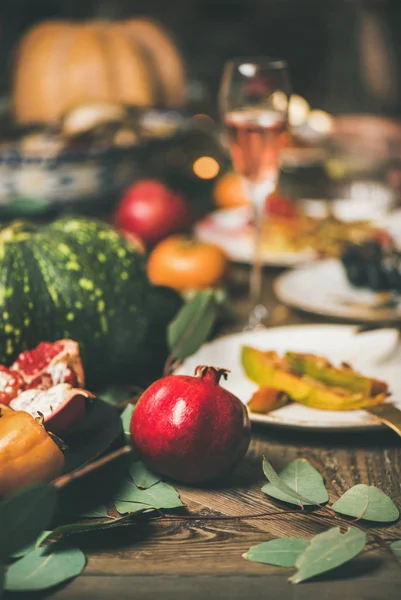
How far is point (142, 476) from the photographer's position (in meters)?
0.90

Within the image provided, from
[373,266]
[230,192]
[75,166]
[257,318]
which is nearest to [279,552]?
[257,318]

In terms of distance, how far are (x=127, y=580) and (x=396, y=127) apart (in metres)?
2.59

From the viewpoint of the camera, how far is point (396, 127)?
304 centimetres

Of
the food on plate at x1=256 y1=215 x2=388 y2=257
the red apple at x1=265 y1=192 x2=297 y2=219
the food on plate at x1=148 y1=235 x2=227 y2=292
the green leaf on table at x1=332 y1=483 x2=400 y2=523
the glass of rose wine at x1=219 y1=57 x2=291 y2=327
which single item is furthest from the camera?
the red apple at x1=265 y1=192 x2=297 y2=219

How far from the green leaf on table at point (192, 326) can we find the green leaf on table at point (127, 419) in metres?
0.12

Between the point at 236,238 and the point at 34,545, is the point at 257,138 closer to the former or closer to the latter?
the point at 236,238

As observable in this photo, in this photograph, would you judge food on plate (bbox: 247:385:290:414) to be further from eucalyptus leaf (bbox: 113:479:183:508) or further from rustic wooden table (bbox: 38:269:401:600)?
eucalyptus leaf (bbox: 113:479:183:508)

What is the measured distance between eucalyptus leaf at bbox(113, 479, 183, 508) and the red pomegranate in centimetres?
2

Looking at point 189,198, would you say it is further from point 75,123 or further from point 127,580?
point 127,580

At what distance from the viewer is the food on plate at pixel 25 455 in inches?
30.7

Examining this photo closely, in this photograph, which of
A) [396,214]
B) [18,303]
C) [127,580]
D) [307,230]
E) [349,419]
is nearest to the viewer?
[127,580]

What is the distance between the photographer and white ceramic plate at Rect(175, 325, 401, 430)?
1.00 m

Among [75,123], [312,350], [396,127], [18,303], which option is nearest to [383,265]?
[312,350]

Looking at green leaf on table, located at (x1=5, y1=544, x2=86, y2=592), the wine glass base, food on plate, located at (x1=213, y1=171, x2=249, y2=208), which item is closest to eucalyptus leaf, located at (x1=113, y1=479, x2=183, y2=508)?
green leaf on table, located at (x1=5, y1=544, x2=86, y2=592)
